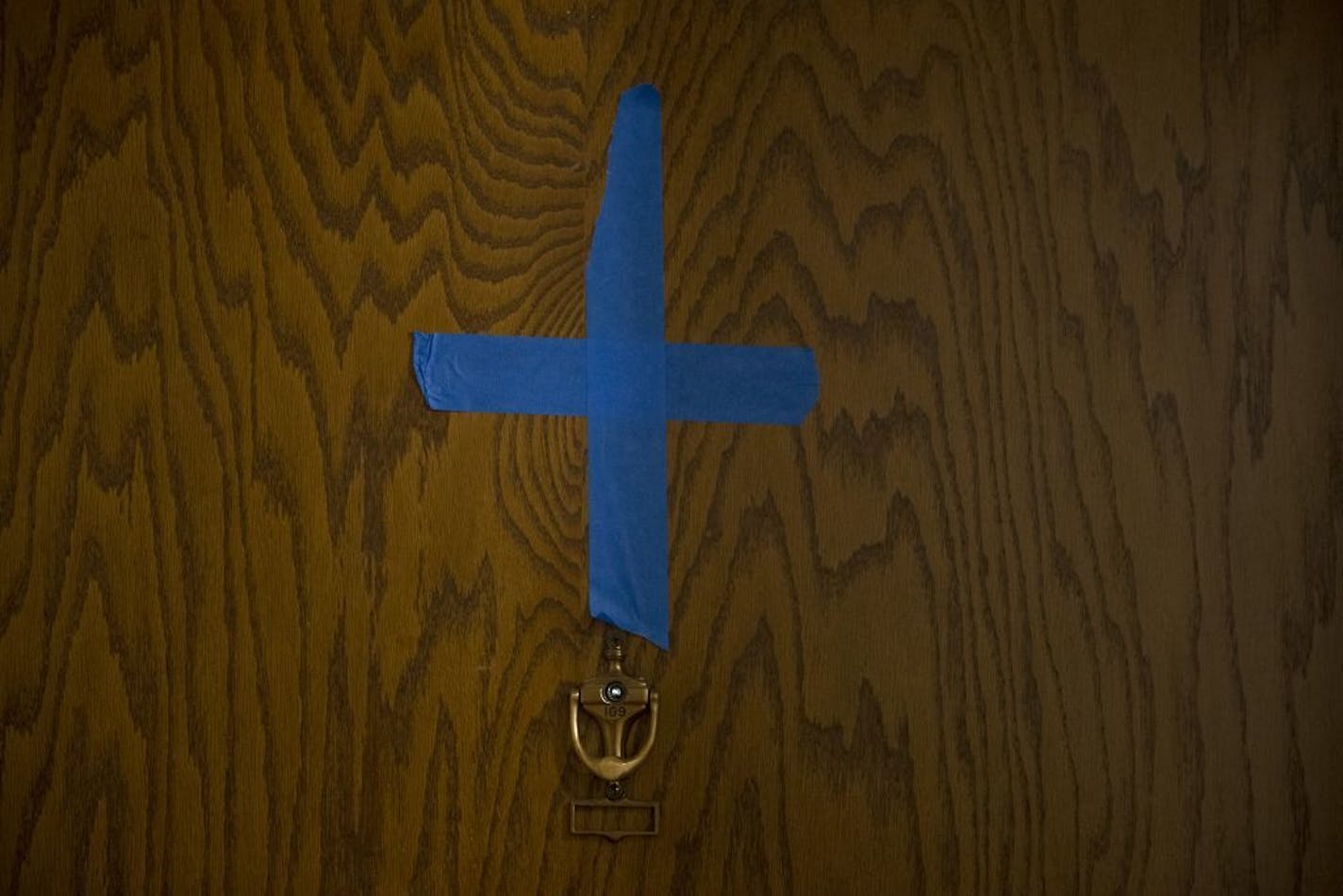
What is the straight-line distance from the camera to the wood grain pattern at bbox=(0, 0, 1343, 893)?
142 cm

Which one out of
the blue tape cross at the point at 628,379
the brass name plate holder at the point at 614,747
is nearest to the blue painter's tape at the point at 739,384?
the blue tape cross at the point at 628,379

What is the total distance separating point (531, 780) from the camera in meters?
1.47

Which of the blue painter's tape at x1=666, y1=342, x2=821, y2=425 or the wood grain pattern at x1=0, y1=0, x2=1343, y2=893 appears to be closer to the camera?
the wood grain pattern at x1=0, y1=0, x2=1343, y2=893

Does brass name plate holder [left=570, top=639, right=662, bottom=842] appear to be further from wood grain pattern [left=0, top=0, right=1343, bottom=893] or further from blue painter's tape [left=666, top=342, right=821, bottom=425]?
blue painter's tape [left=666, top=342, right=821, bottom=425]

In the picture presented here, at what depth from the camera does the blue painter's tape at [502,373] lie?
1.50 metres

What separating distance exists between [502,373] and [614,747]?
34 cm

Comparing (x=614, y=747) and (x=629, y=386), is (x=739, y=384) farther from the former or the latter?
(x=614, y=747)

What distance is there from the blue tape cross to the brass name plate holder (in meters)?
0.06

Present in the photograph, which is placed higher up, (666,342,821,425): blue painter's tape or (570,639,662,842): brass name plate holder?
(666,342,821,425): blue painter's tape

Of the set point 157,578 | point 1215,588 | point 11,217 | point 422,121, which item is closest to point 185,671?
point 157,578

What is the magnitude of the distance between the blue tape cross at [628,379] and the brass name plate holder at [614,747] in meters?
0.06

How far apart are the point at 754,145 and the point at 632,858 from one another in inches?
25.9

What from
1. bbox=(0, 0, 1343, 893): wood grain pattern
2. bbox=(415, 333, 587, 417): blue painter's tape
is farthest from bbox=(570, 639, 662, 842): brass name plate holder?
bbox=(415, 333, 587, 417): blue painter's tape

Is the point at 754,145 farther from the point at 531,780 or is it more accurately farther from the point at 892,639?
the point at 531,780
